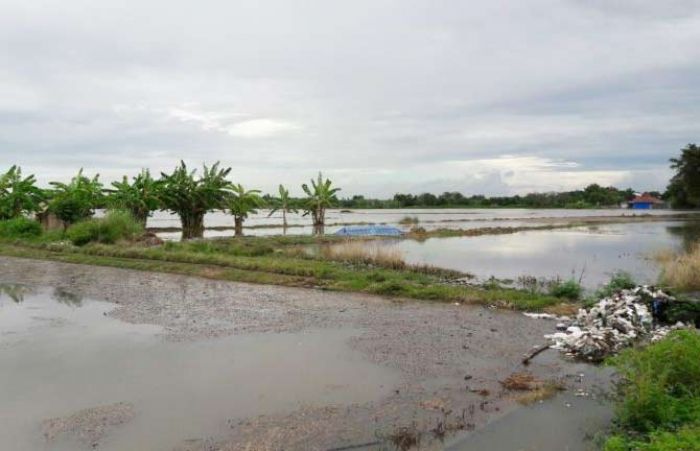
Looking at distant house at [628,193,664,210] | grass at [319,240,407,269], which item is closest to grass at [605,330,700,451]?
grass at [319,240,407,269]

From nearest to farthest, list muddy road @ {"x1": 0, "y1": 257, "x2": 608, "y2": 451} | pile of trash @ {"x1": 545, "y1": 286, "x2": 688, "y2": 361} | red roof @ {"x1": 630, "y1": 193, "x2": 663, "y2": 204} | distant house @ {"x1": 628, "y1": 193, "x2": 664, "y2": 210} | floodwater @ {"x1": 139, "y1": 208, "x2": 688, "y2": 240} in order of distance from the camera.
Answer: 1. muddy road @ {"x1": 0, "y1": 257, "x2": 608, "y2": 451}
2. pile of trash @ {"x1": 545, "y1": 286, "x2": 688, "y2": 361}
3. floodwater @ {"x1": 139, "y1": 208, "x2": 688, "y2": 240}
4. distant house @ {"x1": 628, "y1": 193, "x2": 664, "y2": 210}
5. red roof @ {"x1": 630, "y1": 193, "x2": 663, "y2": 204}

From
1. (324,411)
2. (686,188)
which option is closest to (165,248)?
(324,411)

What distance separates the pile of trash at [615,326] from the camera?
7.88 meters

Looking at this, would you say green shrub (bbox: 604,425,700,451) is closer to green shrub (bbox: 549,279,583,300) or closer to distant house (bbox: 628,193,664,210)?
green shrub (bbox: 549,279,583,300)

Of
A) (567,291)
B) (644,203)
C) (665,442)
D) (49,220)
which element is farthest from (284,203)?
(644,203)

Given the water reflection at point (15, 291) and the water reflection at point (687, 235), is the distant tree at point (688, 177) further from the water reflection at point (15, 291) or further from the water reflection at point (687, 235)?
the water reflection at point (15, 291)

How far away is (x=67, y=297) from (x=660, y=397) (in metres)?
12.1

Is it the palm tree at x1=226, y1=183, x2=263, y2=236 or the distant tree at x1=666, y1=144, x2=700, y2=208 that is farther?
the distant tree at x1=666, y1=144, x2=700, y2=208

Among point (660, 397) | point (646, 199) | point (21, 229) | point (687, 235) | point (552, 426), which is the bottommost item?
point (552, 426)

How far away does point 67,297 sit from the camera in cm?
1299

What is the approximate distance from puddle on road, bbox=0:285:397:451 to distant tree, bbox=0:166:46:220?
23955mm

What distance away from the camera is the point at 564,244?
2891cm

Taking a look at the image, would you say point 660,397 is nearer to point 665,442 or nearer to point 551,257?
point 665,442

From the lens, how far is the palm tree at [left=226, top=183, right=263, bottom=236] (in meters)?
35.3
